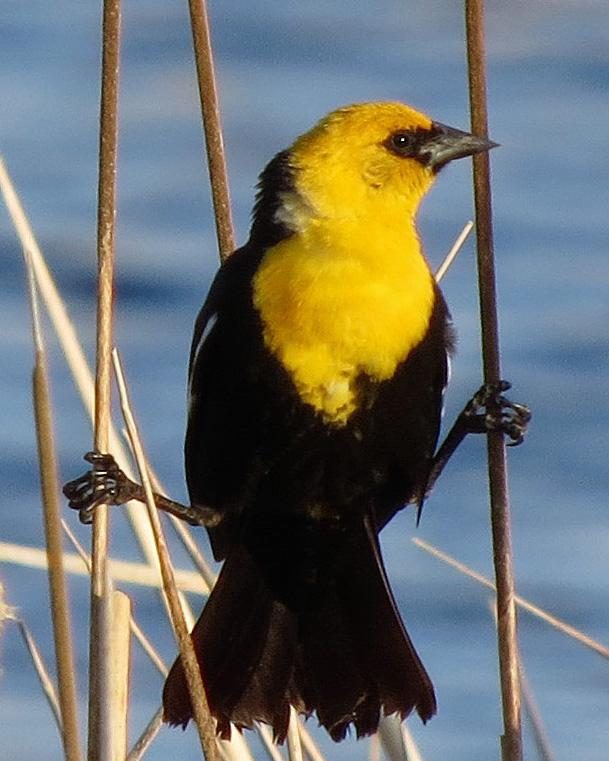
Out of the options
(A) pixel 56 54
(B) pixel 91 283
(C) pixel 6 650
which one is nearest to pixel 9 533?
(C) pixel 6 650

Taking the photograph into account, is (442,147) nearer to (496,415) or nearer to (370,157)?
(370,157)

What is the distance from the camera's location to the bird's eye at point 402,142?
11.5 ft

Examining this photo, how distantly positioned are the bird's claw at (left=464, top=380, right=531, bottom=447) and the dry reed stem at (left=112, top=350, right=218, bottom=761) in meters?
0.56

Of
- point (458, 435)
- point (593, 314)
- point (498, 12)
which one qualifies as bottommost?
point (458, 435)

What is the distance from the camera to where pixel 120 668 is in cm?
306

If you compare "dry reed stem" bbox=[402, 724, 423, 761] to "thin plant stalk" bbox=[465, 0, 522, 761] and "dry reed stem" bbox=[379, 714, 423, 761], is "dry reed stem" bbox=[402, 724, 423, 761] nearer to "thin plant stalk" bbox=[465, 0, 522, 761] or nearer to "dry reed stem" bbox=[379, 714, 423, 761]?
"dry reed stem" bbox=[379, 714, 423, 761]

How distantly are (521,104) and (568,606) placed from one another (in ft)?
12.7

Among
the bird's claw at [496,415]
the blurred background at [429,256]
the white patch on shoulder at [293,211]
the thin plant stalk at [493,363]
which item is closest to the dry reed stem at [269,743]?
the thin plant stalk at [493,363]

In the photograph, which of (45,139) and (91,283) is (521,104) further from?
(91,283)

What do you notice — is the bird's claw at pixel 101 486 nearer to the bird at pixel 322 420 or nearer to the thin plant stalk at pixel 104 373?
the thin plant stalk at pixel 104 373

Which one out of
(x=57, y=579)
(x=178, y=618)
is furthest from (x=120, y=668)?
(x=178, y=618)

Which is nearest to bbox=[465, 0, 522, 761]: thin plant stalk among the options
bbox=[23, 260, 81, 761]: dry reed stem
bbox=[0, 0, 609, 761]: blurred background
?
bbox=[23, 260, 81, 761]: dry reed stem

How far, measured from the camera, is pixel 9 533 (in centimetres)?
644

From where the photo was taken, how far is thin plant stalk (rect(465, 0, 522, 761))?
291 cm
